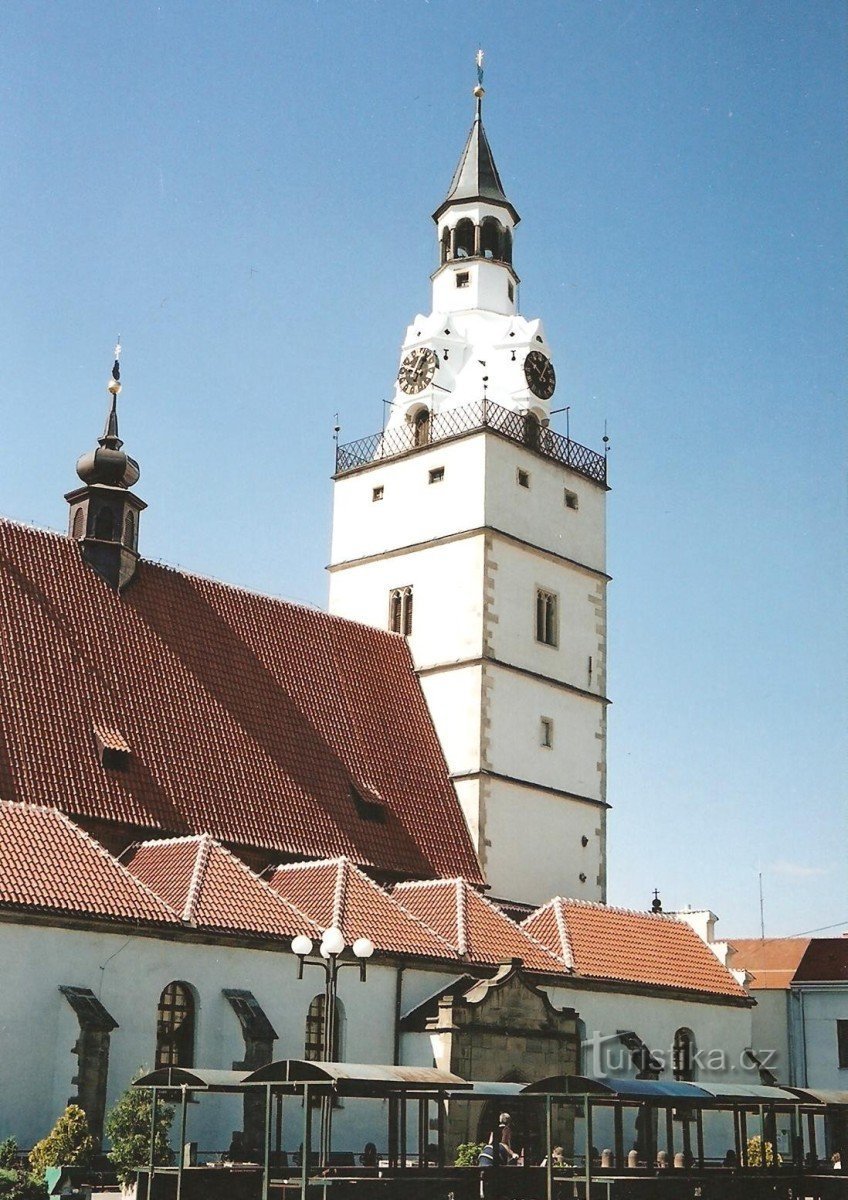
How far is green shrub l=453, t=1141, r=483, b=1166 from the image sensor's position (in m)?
24.7

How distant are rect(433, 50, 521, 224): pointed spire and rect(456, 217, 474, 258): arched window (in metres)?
0.62

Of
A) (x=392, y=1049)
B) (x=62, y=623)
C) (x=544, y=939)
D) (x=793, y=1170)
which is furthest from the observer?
(x=544, y=939)

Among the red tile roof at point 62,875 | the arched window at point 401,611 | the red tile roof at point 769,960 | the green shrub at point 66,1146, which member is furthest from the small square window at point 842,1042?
the green shrub at point 66,1146

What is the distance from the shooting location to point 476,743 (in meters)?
37.8

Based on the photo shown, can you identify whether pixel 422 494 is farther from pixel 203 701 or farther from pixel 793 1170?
pixel 793 1170

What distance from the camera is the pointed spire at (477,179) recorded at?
146 feet

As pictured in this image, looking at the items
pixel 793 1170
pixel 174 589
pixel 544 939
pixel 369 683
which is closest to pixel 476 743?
pixel 369 683

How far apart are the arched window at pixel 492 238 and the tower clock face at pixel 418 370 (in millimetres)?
3887

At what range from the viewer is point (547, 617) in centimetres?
4112

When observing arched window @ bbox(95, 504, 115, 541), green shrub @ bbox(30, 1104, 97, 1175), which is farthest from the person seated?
arched window @ bbox(95, 504, 115, 541)

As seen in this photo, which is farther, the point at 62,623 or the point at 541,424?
the point at 541,424

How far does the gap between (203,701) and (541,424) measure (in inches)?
555

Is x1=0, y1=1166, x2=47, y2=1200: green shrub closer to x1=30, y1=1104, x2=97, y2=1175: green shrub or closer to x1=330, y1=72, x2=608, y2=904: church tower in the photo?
x1=30, y1=1104, x2=97, y2=1175: green shrub

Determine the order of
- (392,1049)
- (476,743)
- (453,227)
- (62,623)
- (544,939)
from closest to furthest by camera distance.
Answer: (392,1049) < (62,623) < (544,939) < (476,743) < (453,227)
